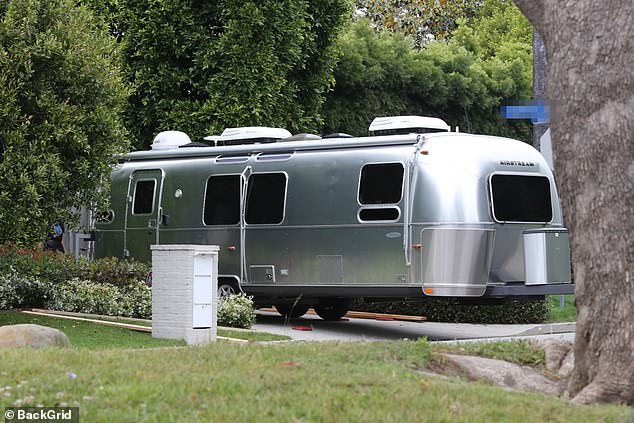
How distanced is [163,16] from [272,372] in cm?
1491

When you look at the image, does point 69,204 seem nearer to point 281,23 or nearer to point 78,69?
point 78,69

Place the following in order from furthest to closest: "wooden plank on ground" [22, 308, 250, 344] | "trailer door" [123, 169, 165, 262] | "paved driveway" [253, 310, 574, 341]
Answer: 1. "trailer door" [123, 169, 165, 262]
2. "paved driveway" [253, 310, 574, 341]
3. "wooden plank on ground" [22, 308, 250, 344]

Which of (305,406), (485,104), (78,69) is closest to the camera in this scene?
(305,406)

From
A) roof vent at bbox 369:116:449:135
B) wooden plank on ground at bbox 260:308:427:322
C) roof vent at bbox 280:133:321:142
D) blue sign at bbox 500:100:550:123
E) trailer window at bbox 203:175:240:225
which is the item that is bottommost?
wooden plank on ground at bbox 260:308:427:322

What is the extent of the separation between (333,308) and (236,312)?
3412 mm

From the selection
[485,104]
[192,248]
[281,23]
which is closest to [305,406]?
[192,248]

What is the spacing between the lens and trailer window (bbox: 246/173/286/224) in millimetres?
17766

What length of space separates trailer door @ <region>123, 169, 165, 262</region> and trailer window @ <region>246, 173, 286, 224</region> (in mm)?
1885

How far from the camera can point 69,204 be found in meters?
15.8

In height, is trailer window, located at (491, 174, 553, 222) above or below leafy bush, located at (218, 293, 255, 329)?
above

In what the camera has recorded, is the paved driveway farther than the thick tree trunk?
Yes

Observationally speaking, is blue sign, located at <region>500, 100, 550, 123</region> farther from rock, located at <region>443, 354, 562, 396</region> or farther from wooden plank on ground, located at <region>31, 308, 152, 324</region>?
wooden plank on ground, located at <region>31, 308, 152, 324</region>

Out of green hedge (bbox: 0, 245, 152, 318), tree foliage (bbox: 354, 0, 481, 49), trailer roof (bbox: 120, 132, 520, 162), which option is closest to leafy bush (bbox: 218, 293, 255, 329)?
green hedge (bbox: 0, 245, 152, 318)

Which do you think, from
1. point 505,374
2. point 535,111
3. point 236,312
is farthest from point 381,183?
point 505,374
